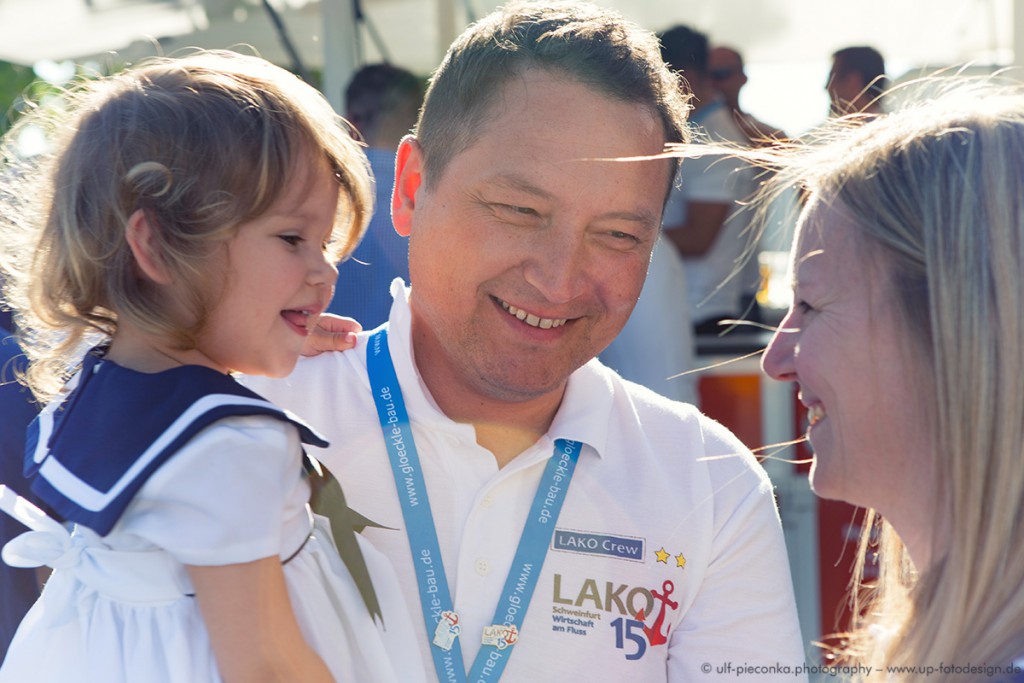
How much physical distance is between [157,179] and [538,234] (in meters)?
0.67

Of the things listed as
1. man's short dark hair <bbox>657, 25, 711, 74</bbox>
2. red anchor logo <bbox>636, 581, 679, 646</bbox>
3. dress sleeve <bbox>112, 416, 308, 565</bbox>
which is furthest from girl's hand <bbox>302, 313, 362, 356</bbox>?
man's short dark hair <bbox>657, 25, 711, 74</bbox>

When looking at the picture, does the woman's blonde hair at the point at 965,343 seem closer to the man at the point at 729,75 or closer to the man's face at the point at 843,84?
the man's face at the point at 843,84

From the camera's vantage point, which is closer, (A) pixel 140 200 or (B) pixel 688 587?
(A) pixel 140 200

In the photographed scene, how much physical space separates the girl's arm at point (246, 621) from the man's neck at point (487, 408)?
0.59m


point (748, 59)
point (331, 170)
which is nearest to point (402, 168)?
point (331, 170)

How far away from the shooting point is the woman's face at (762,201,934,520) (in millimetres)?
1460

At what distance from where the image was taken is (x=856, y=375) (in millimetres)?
1503

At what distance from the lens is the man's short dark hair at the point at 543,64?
2006 millimetres

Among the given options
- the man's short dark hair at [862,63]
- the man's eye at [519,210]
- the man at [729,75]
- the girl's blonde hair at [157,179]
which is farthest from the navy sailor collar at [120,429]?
the man at [729,75]

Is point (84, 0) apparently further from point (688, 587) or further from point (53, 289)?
point (688, 587)

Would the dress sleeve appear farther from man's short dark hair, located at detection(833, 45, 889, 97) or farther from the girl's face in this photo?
man's short dark hair, located at detection(833, 45, 889, 97)

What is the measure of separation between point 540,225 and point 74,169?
807 millimetres

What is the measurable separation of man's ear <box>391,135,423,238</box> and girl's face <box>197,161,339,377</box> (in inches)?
12.4

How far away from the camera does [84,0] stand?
544cm
